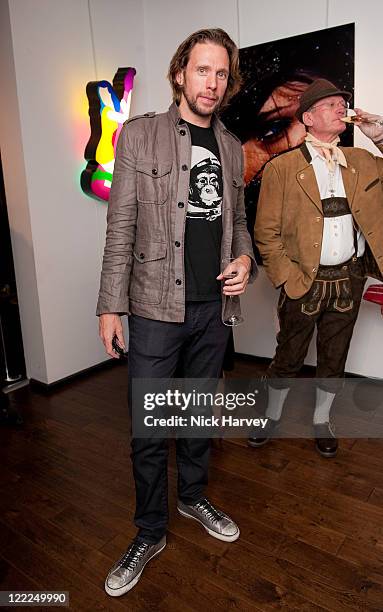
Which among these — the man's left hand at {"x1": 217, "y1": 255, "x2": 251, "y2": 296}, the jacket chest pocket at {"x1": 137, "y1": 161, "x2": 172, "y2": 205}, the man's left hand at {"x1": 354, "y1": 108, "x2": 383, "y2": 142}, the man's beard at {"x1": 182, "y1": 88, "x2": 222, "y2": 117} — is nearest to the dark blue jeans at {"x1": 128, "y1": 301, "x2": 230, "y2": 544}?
the man's left hand at {"x1": 217, "y1": 255, "x2": 251, "y2": 296}

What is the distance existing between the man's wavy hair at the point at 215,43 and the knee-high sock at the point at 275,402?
151 cm

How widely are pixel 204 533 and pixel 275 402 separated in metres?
0.88

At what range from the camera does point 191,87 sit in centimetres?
150

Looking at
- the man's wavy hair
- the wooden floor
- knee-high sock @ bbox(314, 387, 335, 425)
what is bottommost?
the wooden floor

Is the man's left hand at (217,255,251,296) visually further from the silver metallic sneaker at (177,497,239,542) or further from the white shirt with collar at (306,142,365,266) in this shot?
the silver metallic sneaker at (177,497,239,542)

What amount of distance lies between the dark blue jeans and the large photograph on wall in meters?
1.94

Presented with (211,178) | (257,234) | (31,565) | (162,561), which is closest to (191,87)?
(211,178)

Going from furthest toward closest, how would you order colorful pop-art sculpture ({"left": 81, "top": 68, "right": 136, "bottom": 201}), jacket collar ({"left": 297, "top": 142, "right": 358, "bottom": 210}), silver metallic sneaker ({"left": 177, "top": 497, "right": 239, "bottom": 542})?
colorful pop-art sculpture ({"left": 81, "top": 68, "right": 136, "bottom": 201}) → jacket collar ({"left": 297, "top": 142, "right": 358, "bottom": 210}) → silver metallic sneaker ({"left": 177, "top": 497, "right": 239, "bottom": 542})

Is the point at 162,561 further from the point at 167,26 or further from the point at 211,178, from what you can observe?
the point at 167,26

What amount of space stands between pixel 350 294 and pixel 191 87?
1.31 m

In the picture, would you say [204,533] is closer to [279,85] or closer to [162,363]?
[162,363]

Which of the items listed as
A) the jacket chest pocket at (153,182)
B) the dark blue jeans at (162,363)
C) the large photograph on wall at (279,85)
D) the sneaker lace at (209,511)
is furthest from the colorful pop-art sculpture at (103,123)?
the sneaker lace at (209,511)

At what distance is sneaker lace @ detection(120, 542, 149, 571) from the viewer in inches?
62.8

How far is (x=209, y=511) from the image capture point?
6.01ft
